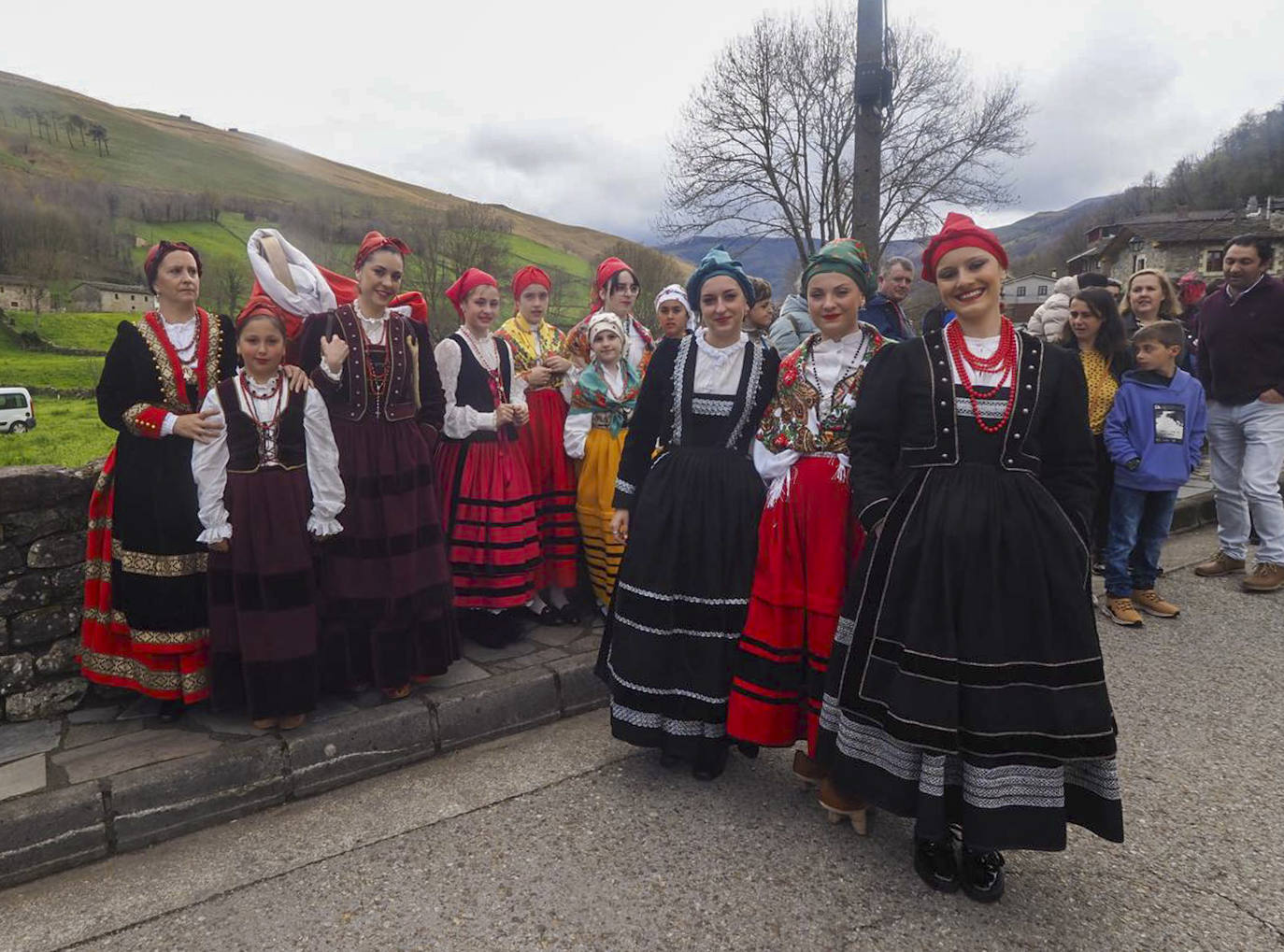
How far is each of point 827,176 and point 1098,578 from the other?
822 inches

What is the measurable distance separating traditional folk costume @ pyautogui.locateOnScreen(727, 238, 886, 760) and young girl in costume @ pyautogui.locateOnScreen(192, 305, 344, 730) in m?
1.72

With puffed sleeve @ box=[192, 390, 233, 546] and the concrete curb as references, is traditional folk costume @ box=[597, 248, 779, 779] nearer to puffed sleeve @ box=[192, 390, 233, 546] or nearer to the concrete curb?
the concrete curb

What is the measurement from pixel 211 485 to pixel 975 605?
2712 millimetres

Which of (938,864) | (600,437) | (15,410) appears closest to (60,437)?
(15,410)

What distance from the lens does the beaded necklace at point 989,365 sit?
2.31 m

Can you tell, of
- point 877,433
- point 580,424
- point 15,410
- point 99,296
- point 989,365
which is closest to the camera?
point 989,365

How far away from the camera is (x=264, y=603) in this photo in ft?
9.61

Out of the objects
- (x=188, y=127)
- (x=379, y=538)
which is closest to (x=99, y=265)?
(x=379, y=538)

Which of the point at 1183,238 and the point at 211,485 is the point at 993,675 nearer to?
the point at 211,485

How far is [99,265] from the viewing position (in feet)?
26.1

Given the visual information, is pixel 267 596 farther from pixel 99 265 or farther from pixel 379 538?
pixel 99 265

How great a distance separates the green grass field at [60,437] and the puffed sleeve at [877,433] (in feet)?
12.7

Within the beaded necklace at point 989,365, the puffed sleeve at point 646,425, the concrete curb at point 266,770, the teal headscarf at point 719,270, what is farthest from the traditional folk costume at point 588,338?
the beaded necklace at point 989,365

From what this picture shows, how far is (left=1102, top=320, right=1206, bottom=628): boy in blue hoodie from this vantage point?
4.67m
